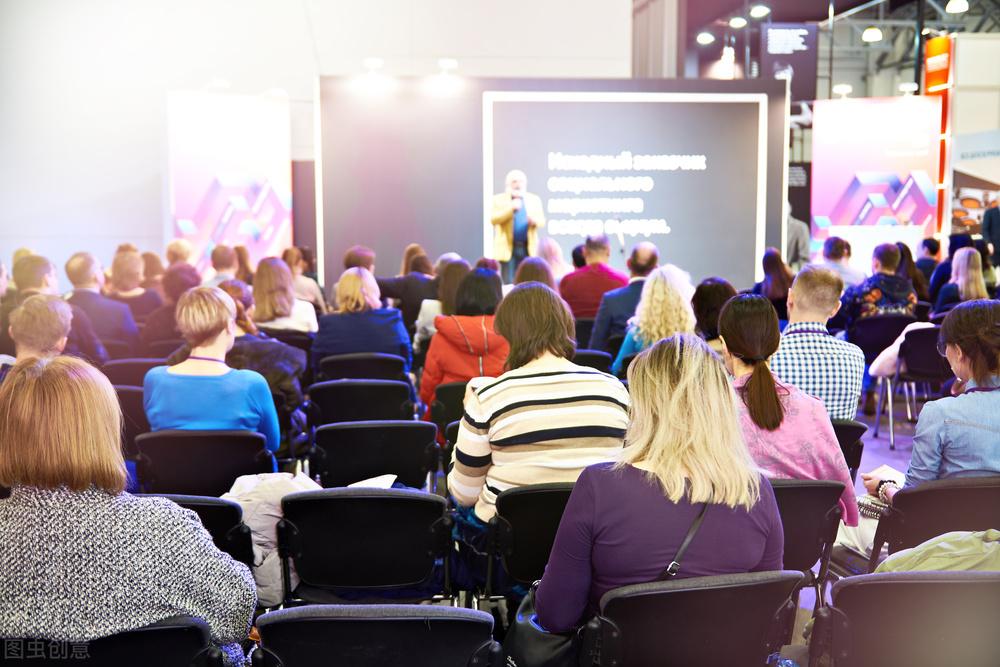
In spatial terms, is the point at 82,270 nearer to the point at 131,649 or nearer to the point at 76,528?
the point at 76,528

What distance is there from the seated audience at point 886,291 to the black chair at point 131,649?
644 centimetres

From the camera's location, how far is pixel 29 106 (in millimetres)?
12570

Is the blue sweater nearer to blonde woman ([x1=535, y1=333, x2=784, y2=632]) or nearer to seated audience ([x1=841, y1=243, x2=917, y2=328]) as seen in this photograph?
blonde woman ([x1=535, y1=333, x2=784, y2=632])

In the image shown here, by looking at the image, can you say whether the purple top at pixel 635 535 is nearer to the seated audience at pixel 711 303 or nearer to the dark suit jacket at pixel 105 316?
the seated audience at pixel 711 303

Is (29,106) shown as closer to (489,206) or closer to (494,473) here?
(489,206)

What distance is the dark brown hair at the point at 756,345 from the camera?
2898mm

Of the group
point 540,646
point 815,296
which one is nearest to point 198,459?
point 540,646

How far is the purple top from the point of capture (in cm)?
201

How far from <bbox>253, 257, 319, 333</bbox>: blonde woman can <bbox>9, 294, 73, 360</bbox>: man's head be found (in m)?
1.92

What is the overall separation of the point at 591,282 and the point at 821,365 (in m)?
3.77

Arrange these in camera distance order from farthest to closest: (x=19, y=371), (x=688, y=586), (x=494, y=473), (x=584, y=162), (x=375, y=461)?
(x=584, y=162) < (x=375, y=461) < (x=494, y=473) < (x=19, y=371) < (x=688, y=586)

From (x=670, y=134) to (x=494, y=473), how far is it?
32.2 feet

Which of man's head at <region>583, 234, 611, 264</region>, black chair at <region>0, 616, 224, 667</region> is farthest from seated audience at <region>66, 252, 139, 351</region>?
black chair at <region>0, 616, 224, 667</region>

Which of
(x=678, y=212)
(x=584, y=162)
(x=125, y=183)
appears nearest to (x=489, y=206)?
(x=584, y=162)
